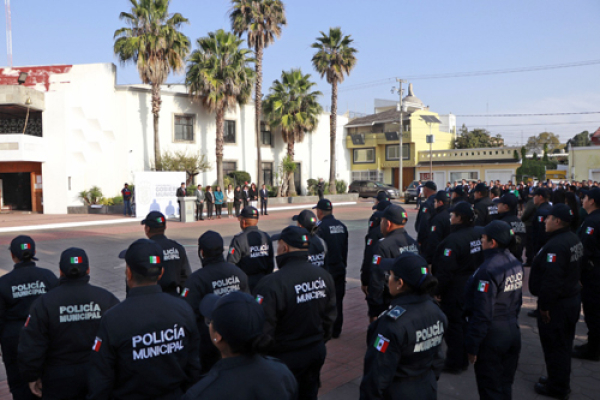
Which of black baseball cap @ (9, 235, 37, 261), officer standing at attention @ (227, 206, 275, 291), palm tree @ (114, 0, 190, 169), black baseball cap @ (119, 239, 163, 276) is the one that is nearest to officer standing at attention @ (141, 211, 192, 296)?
officer standing at attention @ (227, 206, 275, 291)

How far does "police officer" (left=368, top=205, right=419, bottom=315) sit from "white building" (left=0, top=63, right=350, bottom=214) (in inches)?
1026

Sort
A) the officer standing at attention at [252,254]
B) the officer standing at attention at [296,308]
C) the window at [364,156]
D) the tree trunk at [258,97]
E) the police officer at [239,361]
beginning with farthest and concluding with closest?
the window at [364,156] → the tree trunk at [258,97] → the officer standing at attention at [252,254] → the officer standing at attention at [296,308] → the police officer at [239,361]

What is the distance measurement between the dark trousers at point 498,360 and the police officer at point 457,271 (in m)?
1.20

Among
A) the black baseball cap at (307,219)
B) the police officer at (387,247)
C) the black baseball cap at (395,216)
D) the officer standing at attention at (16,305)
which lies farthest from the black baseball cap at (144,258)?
the black baseball cap at (395,216)

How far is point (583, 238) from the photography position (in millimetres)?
5738

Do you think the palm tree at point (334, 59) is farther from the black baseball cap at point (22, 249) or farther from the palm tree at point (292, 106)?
the black baseball cap at point (22, 249)

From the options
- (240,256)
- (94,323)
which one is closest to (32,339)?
(94,323)

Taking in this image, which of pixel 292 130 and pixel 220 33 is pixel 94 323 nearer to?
pixel 220 33

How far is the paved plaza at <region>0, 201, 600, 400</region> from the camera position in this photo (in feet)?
15.6

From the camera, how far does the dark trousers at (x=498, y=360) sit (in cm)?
375

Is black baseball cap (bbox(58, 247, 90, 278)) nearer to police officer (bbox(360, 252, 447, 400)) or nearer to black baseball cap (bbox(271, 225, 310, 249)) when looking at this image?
black baseball cap (bbox(271, 225, 310, 249))

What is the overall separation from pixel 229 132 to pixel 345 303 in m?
28.0

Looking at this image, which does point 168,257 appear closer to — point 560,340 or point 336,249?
point 336,249

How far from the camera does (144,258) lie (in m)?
2.74
